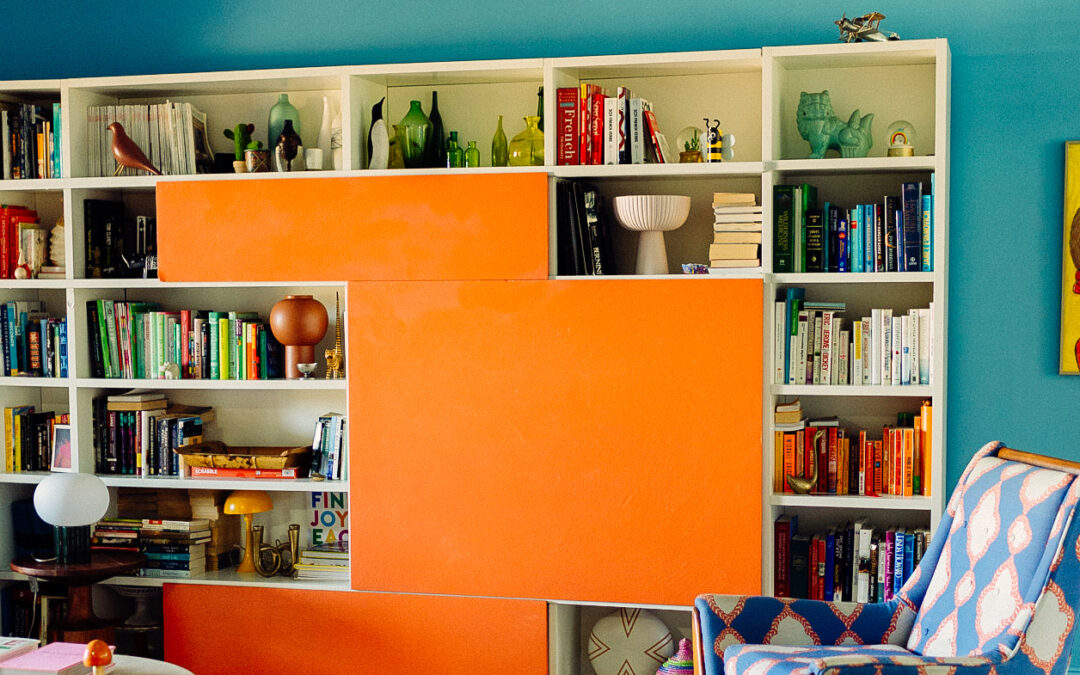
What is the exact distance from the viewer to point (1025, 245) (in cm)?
349

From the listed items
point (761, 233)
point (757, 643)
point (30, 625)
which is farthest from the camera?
point (30, 625)

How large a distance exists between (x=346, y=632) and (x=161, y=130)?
71.9 inches

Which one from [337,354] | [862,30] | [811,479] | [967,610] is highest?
[862,30]

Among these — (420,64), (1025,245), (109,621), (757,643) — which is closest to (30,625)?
(109,621)

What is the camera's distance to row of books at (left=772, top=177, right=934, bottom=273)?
130 inches

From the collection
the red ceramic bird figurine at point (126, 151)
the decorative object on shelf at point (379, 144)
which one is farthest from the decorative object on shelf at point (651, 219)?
the red ceramic bird figurine at point (126, 151)

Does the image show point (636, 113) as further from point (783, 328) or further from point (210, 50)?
point (210, 50)

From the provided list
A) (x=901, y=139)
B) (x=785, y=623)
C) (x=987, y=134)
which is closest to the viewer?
(x=785, y=623)

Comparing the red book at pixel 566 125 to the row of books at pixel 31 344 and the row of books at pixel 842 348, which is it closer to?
the row of books at pixel 842 348

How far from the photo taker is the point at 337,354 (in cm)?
374

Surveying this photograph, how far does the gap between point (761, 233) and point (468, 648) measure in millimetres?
1610

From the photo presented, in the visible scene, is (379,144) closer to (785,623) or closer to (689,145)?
(689,145)

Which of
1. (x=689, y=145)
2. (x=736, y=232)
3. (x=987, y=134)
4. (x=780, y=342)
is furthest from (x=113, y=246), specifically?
(x=987, y=134)

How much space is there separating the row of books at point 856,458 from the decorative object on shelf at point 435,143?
1.40m
